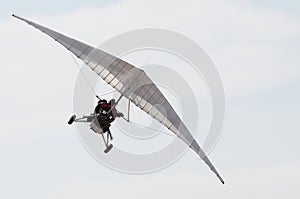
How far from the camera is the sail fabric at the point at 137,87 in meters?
73.9

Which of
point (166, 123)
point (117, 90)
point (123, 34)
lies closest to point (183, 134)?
point (166, 123)

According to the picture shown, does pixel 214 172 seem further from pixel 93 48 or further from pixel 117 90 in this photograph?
pixel 93 48

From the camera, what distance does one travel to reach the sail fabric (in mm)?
73938

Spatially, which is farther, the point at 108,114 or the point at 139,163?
the point at 139,163

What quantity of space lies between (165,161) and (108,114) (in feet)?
35.3

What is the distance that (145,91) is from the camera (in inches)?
2933

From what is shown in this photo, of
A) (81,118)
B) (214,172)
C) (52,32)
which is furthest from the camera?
(52,32)

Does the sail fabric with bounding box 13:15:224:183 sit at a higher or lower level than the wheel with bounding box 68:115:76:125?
higher

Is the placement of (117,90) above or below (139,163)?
above

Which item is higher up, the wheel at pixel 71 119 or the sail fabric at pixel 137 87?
the sail fabric at pixel 137 87

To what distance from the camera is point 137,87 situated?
7400 centimetres

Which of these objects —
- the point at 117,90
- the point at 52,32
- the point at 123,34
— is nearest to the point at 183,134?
the point at 117,90

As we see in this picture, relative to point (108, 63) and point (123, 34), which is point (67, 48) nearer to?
point (108, 63)

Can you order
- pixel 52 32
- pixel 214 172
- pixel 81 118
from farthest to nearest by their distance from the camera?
1. pixel 52 32
2. pixel 214 172
3. pixel 81 118
